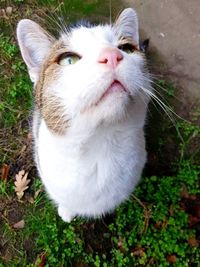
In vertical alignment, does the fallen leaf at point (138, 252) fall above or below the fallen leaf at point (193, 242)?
below

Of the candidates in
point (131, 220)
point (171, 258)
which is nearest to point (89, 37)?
point (131, 220)

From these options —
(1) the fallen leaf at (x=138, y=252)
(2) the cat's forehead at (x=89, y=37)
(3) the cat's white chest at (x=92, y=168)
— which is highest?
(2) the cat's forehead at (x=89, y=37)

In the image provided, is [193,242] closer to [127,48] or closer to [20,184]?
[20,184]

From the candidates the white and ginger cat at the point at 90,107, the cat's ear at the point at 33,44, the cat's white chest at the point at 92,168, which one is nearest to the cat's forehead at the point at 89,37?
the white and ginger cat at the point at 90,107

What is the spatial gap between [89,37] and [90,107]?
0.29 metres

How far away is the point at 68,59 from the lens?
60.1 inches

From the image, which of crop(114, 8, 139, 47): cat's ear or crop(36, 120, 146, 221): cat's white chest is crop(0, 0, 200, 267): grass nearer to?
crop(36, 120, 146, 221): cat's white chest

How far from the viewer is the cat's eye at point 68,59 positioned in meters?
1.52

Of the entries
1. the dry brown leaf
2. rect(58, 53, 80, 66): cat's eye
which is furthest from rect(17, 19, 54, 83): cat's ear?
the dry brown leaf

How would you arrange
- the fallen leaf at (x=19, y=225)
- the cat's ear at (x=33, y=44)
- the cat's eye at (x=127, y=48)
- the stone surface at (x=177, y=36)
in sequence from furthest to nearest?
the stone surface at (x=177, y=36)
the fallen leaf at (x=19, y=225)
the cat's ear at (x=33, y=44)
the cat's eye at (x=127, y=48)

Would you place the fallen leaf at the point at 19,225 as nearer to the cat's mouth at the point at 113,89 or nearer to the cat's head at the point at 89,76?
the cat's head at the point at 89,76

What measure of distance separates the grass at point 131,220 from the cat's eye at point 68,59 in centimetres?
119

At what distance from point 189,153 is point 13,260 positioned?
119 centimetres

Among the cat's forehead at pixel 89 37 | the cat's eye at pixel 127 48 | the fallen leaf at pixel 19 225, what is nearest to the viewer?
the cat's forehead at pixel 89 37
